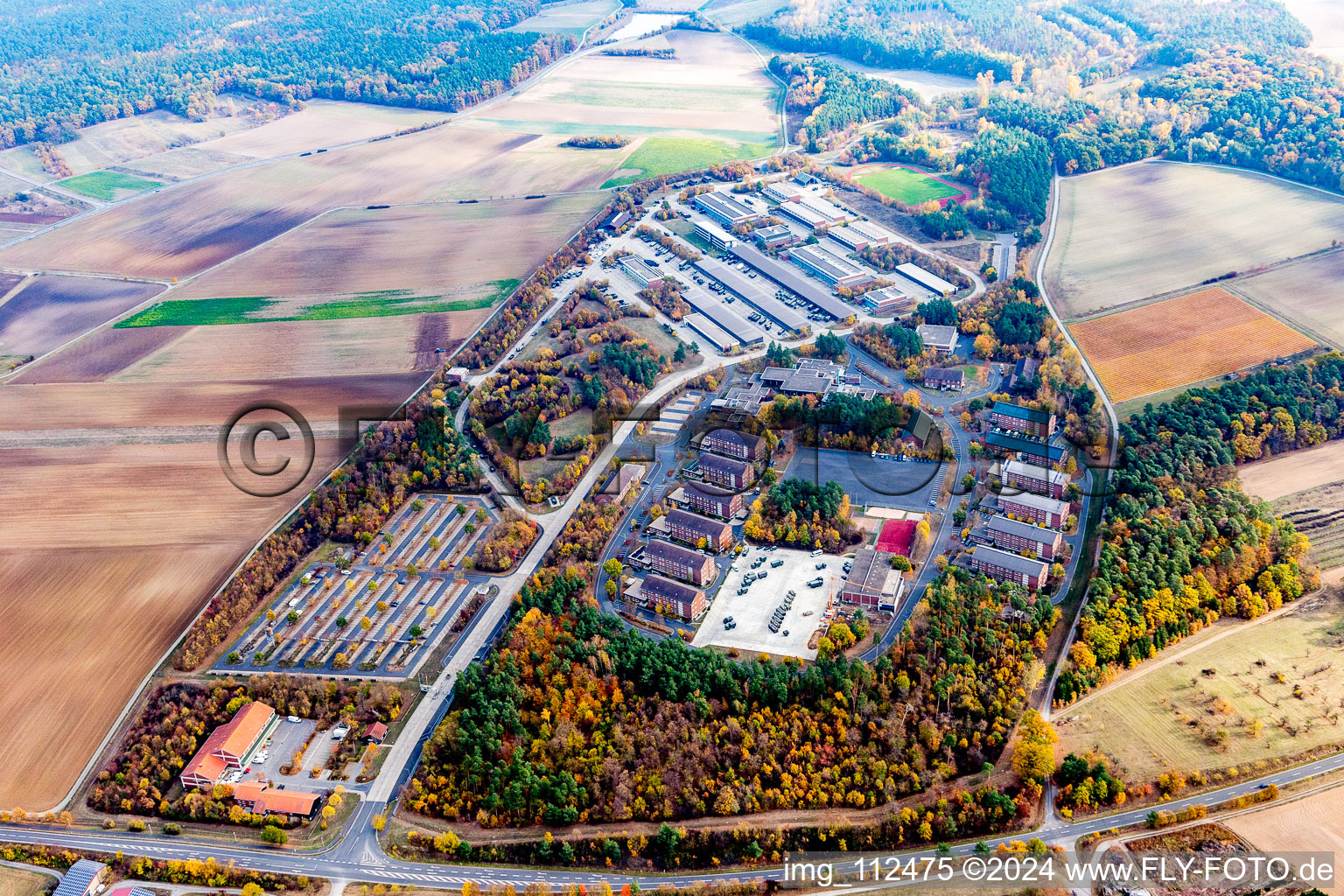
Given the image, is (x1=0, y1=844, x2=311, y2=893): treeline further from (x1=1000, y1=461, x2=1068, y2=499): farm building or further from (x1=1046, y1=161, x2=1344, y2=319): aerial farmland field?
(x1=1046, y1=161, x2=1344, y2=319): aerial farmland field

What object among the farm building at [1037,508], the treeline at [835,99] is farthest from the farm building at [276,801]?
the treeline at [835,99]

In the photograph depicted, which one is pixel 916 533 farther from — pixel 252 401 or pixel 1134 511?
pixel 252 401

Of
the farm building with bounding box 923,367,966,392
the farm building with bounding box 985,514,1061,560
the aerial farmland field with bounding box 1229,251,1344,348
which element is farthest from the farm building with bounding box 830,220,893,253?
the farm building with bounding box 985,514,1061,560

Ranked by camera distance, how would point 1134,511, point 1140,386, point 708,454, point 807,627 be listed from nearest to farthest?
point 807,627, point 1134,511, point 708,454, point 1140,386

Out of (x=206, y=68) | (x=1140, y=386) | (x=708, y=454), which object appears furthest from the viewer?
(x=206, y=68)

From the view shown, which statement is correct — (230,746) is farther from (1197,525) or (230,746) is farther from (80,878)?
(1197,525)

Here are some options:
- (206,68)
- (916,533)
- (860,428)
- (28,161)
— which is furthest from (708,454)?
(206,68)

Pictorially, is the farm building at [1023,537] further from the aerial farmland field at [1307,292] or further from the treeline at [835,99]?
the treeline at [835,99]
